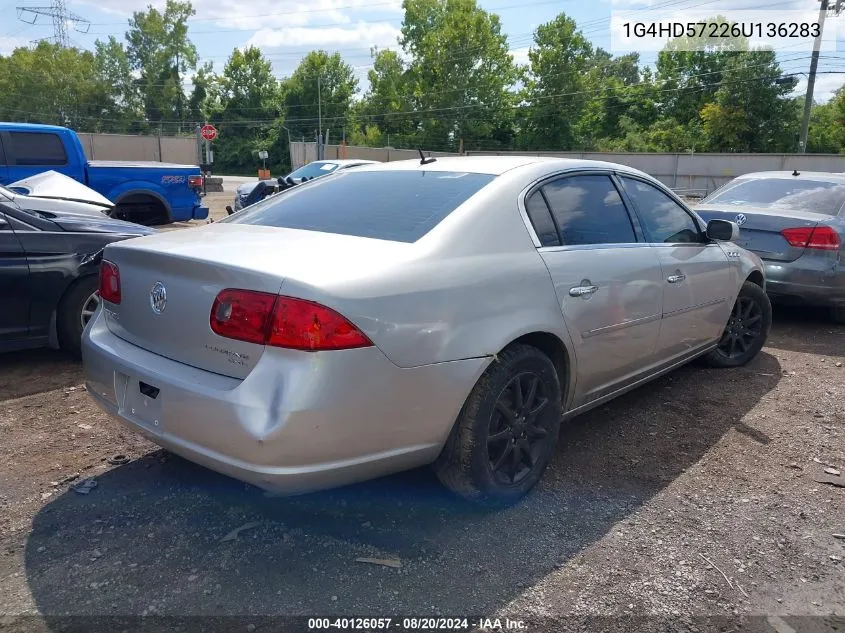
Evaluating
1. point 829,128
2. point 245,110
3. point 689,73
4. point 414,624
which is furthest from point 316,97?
point 414,624

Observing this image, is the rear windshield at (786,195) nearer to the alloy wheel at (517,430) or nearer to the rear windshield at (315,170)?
the alloy wheel at (517,430)

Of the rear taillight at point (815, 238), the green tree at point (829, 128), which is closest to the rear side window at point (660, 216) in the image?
the rear taillight at point (815, 238)

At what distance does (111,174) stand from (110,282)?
380 inches

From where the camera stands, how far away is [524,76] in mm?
64750

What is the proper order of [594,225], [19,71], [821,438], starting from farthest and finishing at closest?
[19,71], [821,438], [594,225]

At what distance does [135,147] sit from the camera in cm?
3497

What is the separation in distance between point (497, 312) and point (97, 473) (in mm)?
2150

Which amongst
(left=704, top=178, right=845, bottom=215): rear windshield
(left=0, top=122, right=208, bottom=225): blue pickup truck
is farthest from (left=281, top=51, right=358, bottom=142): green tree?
(left=704, top=178, right=845, bottom=215): rear windshield

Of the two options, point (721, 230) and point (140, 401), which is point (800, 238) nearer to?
point (721, 230)

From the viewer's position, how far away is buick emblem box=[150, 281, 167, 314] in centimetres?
277

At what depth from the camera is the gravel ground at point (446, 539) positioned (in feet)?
7.99

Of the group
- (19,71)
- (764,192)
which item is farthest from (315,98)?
(764,192)

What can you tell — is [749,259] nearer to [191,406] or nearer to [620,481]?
[620,481]

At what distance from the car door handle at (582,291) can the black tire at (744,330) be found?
88.3 inches
